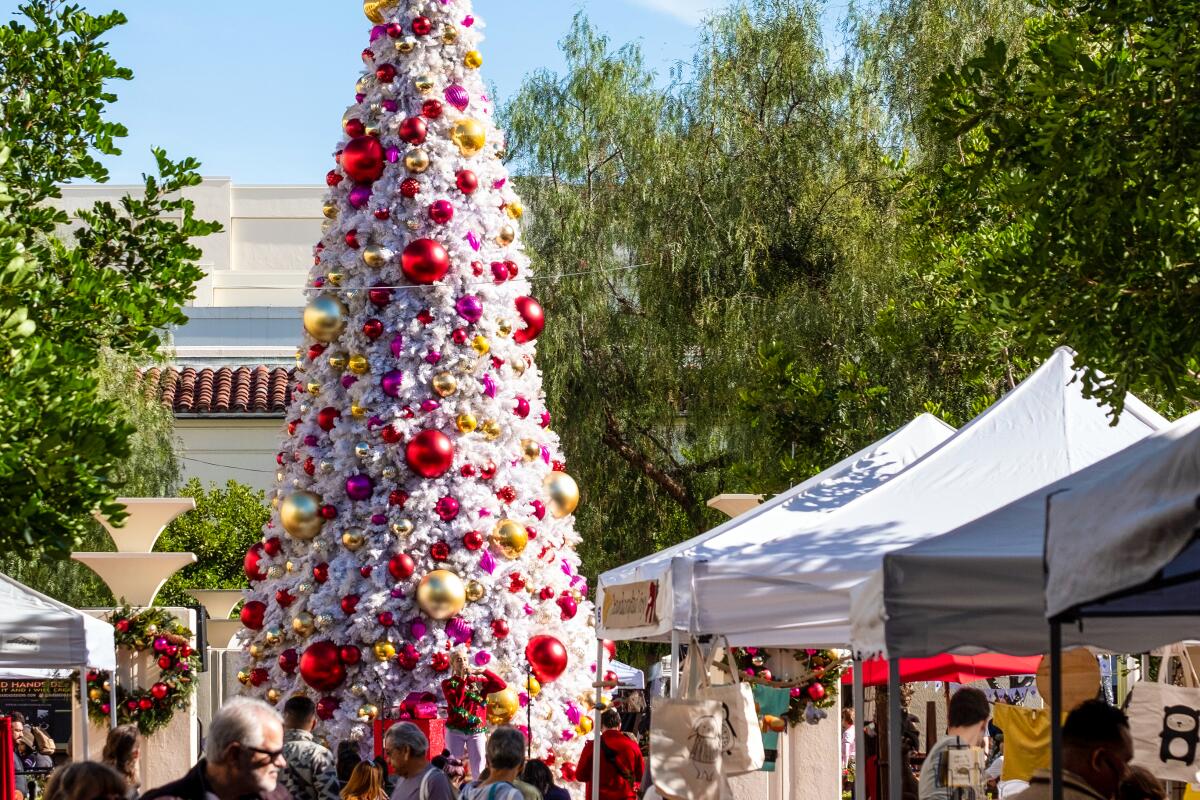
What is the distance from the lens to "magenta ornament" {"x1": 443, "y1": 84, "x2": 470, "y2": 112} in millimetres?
14617

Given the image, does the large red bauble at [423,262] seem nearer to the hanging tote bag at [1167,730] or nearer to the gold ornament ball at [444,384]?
the gold ornament ball at [444,384]

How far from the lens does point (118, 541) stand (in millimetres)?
20062

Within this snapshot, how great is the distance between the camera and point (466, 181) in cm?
1444

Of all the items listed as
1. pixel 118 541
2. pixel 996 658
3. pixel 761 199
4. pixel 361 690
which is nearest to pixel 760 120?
pixel 761 199

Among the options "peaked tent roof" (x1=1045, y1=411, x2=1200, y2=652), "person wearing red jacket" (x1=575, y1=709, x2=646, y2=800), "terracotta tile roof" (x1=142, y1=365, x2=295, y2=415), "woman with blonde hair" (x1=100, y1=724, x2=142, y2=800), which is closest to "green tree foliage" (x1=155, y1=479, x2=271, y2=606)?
"terracotta tile roof" (x1=142, y1=365, x2=295, y2=415)

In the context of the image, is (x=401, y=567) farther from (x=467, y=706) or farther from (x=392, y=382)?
(x=392, y=382)

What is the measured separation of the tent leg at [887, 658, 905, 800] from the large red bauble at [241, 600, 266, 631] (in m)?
9.06

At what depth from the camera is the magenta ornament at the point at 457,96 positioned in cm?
1462

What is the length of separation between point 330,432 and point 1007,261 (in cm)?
752

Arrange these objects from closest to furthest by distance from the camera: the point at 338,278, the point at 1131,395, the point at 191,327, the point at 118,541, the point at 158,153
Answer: the point at 1131,395 → the point at 158,153 → the point at 338,278 → the point at 118,541 → the point at 191,327

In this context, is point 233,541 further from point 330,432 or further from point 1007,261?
point 1007,261

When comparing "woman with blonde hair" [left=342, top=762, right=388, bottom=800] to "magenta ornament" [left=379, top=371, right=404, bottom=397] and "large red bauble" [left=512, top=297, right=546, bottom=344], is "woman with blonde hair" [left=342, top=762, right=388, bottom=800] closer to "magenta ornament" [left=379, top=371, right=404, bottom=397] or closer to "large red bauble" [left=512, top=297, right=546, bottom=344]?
"magenta ornament" [left=379, top=371, right=404, bottom=397]

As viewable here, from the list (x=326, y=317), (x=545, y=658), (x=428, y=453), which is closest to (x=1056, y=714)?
(x=545, y=658)

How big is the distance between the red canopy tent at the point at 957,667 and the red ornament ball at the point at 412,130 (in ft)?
19.7
